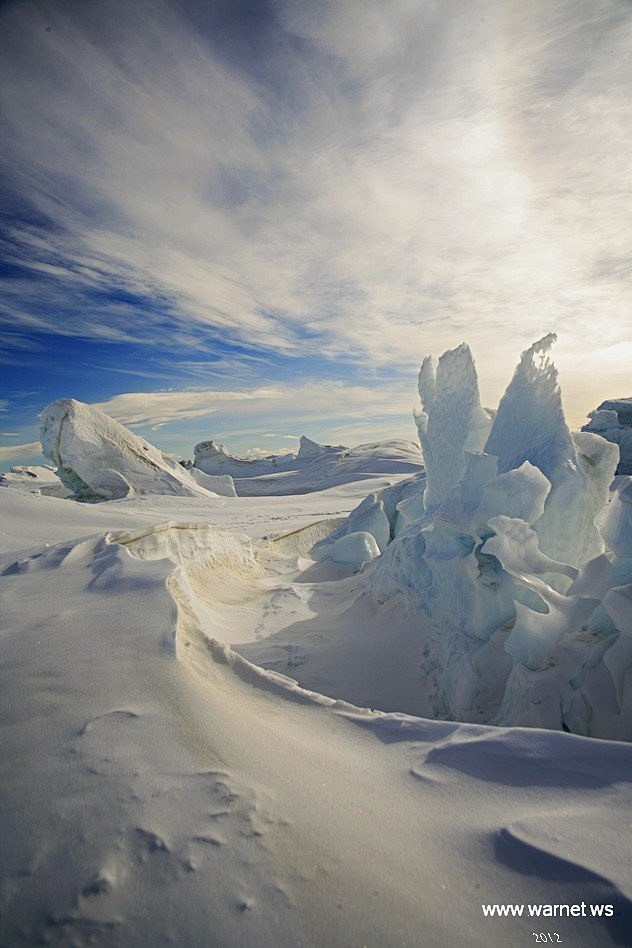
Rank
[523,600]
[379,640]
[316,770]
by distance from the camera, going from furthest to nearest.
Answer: [379,640]
[523,600]
[316,770]

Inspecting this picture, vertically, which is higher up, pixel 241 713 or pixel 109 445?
pixel 109 445

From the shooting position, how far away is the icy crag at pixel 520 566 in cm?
193

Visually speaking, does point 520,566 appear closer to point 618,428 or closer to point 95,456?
point 95,456

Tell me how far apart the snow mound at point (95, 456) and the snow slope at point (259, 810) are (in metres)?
9.57

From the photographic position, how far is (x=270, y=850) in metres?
0.98

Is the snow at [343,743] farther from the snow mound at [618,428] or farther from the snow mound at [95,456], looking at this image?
the snow mound at [618,428]

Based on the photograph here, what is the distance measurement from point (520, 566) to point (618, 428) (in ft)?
52.4

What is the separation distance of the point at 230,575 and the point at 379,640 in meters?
2.02

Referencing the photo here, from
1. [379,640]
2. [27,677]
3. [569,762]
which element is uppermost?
[27,677]

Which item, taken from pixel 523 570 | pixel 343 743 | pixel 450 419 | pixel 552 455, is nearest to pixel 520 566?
pixel 523 570

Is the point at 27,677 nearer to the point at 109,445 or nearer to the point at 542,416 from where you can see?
the point at 542,416

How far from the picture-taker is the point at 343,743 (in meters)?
1.50

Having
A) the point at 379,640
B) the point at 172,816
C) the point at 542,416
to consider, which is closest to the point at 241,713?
the point at 172,816

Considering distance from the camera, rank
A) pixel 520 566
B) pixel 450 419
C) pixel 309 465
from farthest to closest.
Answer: pixel 309 465 < pixel 450 419 < pixel 520 566
